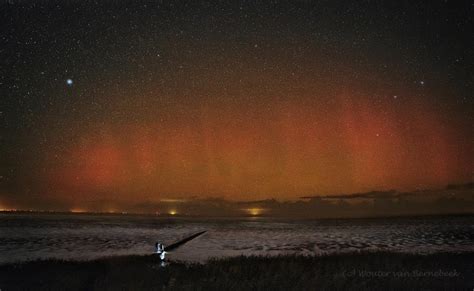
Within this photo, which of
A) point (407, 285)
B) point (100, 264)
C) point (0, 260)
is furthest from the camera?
point (0, 260)

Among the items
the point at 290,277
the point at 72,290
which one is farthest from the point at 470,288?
the point at 72,290

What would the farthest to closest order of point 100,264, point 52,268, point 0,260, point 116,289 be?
1. point 0,260
2. point 100,264
3. point 52,268
4. point 116,289

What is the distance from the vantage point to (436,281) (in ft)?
59.6

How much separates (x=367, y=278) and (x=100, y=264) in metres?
16.9

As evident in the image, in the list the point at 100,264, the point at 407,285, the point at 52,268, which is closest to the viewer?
the point at 407,285

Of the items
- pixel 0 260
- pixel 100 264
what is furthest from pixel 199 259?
pixel 0 260

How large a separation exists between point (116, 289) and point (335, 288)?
767 centimetres

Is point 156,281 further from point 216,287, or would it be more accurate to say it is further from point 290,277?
point 290,277

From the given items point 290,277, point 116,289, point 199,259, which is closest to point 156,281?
point 116,289

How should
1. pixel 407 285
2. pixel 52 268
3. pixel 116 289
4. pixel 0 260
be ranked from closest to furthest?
pixel 116 289
pixel 407 285
pixel 52 268
pixel 0 260

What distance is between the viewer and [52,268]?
26953mm

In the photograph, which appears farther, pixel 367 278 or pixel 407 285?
pixel 367 278

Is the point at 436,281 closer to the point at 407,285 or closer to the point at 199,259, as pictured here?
the point at 407,285

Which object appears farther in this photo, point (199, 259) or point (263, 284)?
point (199, 259)
